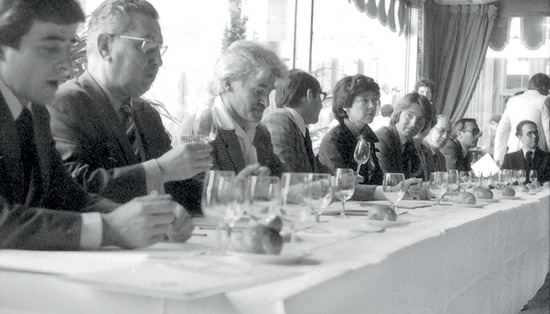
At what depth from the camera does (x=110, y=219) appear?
1.60 metres

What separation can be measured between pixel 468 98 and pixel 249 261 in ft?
29.8

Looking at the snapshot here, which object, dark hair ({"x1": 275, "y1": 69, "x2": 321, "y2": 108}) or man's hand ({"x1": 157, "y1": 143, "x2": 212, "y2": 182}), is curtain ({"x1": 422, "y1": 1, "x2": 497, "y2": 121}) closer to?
dark hair ({"x1": 275, "y1": 69, "x2": 321, "y2": 108})

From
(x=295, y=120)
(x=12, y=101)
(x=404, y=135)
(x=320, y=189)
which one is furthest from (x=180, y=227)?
(x=404, y=135)

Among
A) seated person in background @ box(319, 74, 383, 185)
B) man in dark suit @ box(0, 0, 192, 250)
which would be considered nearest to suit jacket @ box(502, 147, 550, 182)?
seated person in background @ box(319, 74, 383, 185)

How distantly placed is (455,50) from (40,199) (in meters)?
8.87

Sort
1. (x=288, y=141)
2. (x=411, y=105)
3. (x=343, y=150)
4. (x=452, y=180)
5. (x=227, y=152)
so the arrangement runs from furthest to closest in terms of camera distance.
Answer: (x=411, y=105) < (x=343, y=150) < (x=288, y=141) < (x=452, y=180) < (x=227, y=152)

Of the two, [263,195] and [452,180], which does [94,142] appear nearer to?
[263,195]

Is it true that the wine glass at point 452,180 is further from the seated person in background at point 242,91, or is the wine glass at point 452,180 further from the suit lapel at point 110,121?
the suit lapel at point 110,121

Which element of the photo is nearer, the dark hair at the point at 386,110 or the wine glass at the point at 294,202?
the wine glass at the point at 294,202

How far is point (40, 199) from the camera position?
1.90 m

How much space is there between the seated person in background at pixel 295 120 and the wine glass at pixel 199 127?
166 cm

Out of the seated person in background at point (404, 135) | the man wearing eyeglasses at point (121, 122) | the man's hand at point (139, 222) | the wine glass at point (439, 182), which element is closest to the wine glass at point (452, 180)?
the wine glass at point (439, 182)

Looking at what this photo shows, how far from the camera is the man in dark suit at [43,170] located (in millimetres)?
1583

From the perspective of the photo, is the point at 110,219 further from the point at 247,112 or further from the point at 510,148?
the point at 510,148
